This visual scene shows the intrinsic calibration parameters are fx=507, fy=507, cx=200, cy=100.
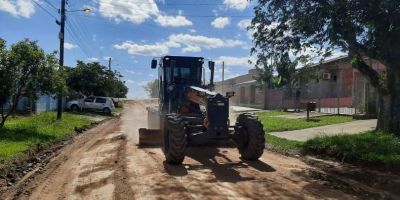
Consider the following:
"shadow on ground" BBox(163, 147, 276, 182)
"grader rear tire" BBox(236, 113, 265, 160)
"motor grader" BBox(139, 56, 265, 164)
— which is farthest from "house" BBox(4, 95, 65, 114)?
"grader rear tire" BBox(236, 113, 265, 160)

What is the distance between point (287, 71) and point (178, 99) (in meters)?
3.77

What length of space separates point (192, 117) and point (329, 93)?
110 ft

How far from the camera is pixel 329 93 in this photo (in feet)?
151

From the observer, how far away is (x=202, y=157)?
580 inches

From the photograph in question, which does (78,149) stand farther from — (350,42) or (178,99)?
(350,42)

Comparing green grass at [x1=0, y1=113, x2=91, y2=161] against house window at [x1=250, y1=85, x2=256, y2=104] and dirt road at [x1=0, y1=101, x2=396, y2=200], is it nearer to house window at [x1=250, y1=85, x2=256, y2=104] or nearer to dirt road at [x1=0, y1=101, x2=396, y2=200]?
dirt road at [x1=0, y1=101, x2=396, y2=200]

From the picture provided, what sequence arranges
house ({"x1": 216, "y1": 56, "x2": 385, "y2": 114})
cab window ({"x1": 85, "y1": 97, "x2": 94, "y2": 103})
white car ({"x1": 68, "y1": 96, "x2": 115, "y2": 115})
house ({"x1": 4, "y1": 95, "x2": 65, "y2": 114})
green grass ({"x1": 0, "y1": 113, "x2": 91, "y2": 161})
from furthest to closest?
1. cab window ({"x1": 85, "y1": 97, "x2": 94, "y2": 103})
2. white car ({"x1": 68, "y1": 96, "x2": 115, "y2": 115})
3. house ({"x1": 4, "y1": 95, "x2": 65, "y2": 114})
4. house ({"x1": 216, "y1": 56, "x2": 385, "y2": 114})
5. green grass ({"x1": 0, "y1": 113, "x2": 91, "y2": 161})

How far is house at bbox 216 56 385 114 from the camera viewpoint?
30328 millimetres

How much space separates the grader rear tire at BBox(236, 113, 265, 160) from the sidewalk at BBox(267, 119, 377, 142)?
7111 mm

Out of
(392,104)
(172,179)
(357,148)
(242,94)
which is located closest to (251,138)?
(357,148)

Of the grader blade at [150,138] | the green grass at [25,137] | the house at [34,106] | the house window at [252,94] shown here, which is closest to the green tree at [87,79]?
the house at [34,106]

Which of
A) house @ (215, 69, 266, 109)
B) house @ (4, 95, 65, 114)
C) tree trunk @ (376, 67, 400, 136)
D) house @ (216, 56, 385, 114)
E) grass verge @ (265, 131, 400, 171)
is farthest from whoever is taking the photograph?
house @ (215, 69, 266, 109)

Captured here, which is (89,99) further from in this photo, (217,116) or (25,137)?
(217,116)

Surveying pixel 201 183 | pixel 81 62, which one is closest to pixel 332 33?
pixel 201 183
